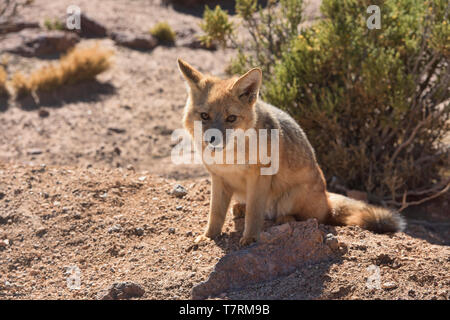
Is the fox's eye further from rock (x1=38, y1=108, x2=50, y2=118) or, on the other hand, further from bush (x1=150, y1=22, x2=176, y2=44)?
bush (x1=150, y1=22, x2=176, y2=44)

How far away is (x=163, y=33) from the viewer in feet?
46.4

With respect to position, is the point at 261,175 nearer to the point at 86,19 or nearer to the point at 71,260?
the point at 71,260

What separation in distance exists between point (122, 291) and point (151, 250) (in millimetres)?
876

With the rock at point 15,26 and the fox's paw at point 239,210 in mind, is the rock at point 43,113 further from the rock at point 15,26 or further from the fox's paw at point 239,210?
the fox's paw at point 239,210

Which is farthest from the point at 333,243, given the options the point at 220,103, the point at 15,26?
the point at 15,26

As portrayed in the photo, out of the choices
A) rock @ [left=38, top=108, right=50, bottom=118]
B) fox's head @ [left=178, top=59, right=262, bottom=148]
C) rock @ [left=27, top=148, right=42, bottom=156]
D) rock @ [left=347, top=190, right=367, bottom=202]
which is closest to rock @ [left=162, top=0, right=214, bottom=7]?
rock @ [left=38, top=108, right=50, bottom=118]

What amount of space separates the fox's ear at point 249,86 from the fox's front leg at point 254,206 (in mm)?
738

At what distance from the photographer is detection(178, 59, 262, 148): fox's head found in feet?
14.0

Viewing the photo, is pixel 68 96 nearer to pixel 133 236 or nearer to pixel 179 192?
pixel 179 192

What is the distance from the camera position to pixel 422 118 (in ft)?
22.5

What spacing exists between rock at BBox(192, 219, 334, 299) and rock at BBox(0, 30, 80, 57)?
10587mm

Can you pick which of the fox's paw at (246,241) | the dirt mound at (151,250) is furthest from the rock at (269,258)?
the fox's paw at (246,241)

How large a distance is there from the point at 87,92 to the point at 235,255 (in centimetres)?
836

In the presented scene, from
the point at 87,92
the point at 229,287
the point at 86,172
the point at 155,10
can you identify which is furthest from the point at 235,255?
the point at 155,10
